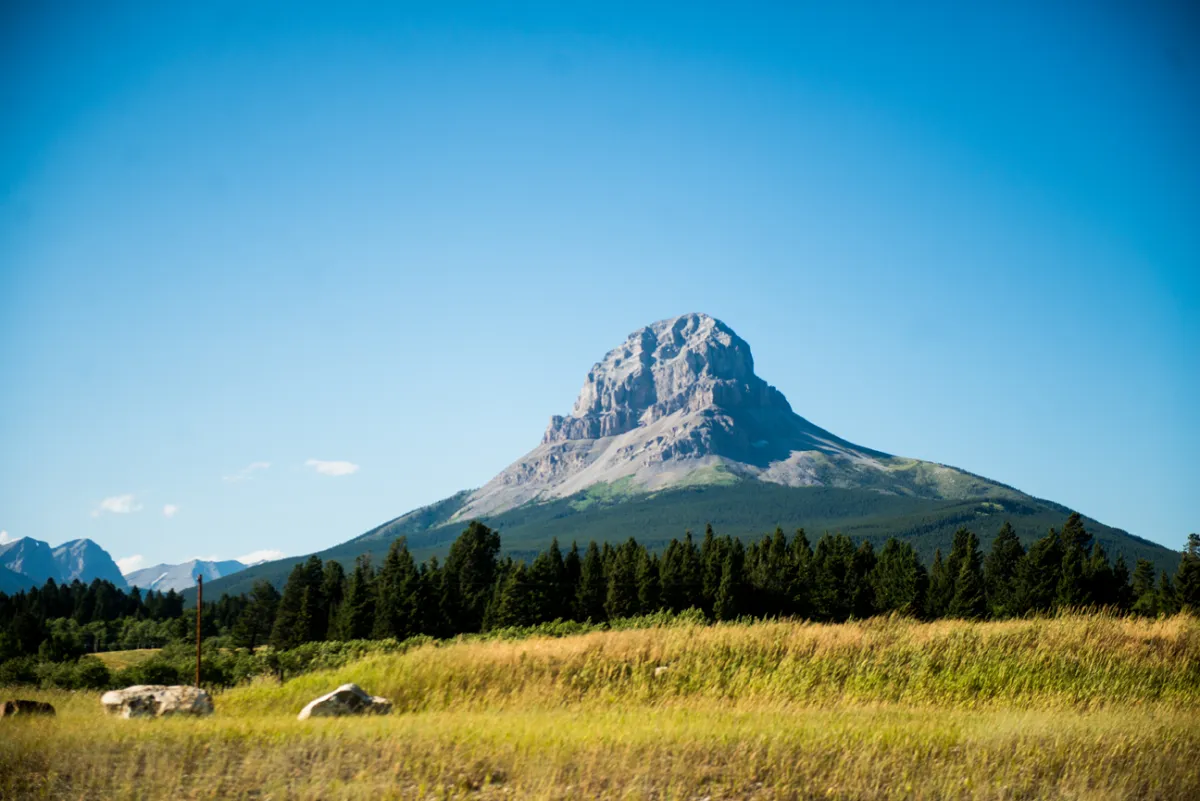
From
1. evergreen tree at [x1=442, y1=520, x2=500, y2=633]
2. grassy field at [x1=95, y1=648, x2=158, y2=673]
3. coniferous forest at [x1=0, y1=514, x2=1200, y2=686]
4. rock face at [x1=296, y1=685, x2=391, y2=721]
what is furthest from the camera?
grassy field at [x1=95, y1=648, x2=158, y2=673]

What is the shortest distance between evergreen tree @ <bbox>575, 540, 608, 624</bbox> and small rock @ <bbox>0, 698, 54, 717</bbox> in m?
66.4

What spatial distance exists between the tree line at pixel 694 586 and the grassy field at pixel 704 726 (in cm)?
5428

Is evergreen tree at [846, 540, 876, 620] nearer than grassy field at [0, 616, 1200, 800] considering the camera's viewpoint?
No

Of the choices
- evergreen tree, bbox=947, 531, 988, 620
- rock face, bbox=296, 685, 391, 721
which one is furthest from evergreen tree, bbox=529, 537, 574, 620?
rock face, bbox=296, 685, 391, 721

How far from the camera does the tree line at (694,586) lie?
72875mm

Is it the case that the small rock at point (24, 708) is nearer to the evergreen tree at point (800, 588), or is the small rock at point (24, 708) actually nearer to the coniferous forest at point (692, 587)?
the coniferous forest at point (692, 587)

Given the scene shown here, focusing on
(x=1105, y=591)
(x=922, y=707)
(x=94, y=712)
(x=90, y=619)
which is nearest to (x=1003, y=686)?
(x=922, y=707)

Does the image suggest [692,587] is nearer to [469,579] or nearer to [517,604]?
[517,604]

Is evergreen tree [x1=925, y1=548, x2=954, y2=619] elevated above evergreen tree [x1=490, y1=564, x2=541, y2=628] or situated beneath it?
situated beneath

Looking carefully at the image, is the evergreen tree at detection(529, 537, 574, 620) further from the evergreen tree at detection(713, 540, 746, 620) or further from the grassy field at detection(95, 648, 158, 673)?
the grassy field at detection(95, 648, 158, 673)

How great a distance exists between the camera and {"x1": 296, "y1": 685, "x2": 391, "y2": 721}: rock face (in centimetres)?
1369

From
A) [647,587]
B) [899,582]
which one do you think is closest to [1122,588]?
[899,582]

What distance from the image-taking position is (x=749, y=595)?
81.4m

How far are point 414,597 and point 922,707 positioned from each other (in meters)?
62.5
